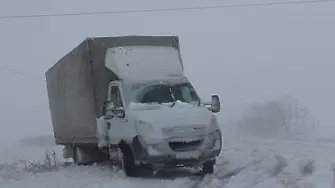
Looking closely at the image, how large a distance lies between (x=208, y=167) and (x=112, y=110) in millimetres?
2346

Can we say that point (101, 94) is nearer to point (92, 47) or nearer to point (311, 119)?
point (92, 47)

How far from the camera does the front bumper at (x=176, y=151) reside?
11711 mm

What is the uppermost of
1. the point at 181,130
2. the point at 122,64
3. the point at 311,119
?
the point at 122,64

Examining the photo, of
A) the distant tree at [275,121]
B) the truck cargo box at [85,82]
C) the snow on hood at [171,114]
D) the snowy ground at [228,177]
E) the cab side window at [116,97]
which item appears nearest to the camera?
the snowy ground at [228,177]

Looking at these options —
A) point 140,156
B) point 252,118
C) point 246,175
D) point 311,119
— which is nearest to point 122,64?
point 140,156

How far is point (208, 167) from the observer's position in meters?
12.5

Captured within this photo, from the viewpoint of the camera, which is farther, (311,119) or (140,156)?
(311,119)

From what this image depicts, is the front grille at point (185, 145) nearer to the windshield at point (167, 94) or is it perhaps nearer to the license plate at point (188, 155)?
the license plate at point (188, 155)

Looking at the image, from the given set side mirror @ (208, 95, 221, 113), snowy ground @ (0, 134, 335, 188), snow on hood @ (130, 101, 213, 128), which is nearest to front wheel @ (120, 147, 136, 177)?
snowy ground @ (0, 134, 335, 188)

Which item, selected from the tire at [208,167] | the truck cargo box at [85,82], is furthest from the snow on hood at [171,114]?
the truck cargo box at [85,82]

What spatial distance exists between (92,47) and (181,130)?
372 cm

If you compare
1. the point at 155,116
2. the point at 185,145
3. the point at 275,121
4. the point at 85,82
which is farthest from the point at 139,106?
the point at 275,121

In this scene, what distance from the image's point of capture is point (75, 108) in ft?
54.1

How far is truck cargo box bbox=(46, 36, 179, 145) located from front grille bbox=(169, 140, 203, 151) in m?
2.49
